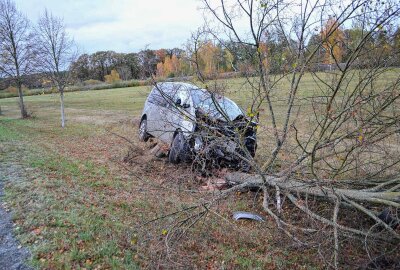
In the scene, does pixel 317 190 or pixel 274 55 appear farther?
pixel 274 55

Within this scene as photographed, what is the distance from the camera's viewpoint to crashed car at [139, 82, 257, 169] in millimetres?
5793

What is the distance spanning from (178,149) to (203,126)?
1801 mm

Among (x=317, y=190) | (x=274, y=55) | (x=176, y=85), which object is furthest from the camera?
(x=176, y=85)

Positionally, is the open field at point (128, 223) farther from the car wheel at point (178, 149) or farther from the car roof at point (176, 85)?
the car roof at point (176, 85)

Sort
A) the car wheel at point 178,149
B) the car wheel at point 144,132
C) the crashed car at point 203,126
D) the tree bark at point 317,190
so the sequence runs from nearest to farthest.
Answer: the tree bark at point 317,190
the crashed car at point 203,126
the car wheel at point 178,149
the car wheel at point 144,132

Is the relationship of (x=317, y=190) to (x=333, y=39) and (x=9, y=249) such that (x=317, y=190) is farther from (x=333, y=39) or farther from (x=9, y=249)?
(x=9, y=249)

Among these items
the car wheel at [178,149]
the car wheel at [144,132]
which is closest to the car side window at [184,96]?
the car wheel at [178,149]

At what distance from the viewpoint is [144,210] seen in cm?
539

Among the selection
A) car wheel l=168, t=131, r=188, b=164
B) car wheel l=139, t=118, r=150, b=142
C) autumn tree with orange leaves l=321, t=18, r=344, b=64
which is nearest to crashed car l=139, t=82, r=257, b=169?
car wheel l=168, t=131, r=188, b=164

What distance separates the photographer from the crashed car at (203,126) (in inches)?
228

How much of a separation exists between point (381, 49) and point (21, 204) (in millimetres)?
5978

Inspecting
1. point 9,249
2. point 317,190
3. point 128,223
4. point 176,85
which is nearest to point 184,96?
point 176,85

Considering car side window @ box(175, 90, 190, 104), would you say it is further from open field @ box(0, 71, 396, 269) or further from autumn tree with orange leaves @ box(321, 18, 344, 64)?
autumn tree with orange leaves @ box(321, 18, 344, 64)

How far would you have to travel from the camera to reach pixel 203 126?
19.6 ft
